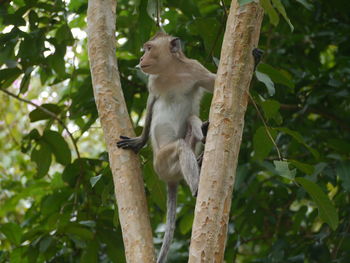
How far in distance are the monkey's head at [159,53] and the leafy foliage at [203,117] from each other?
0.09m

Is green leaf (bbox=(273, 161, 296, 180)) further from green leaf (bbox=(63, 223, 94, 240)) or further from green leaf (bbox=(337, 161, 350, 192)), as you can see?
green leaf (bbox=(63, 223, 94, 240))

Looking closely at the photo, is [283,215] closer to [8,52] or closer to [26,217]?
[26,217]

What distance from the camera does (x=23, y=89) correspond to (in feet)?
16.4

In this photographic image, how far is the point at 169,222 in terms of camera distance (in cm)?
431

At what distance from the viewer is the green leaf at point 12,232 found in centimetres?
481

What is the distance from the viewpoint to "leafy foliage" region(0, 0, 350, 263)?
4.51 m

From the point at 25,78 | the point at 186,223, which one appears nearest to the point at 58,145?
the point at 25,78

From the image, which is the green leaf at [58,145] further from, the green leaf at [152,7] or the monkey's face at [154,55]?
the green leaf at [152,7]

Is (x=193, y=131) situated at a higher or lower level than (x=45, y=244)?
higher

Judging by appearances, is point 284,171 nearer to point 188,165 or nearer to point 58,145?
point 188,165

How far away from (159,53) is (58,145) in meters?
1.07

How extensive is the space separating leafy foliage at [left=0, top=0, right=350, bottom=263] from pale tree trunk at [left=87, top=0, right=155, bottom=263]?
362mm

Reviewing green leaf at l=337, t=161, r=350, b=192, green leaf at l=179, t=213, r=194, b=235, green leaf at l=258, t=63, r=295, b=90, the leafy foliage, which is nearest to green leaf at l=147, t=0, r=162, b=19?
the leafy foliage

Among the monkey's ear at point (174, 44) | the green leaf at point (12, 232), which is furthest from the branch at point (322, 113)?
the green leaf at point (12, 232)
